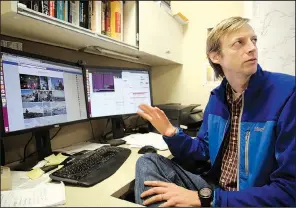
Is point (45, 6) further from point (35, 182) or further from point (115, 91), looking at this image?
point (35, 182)

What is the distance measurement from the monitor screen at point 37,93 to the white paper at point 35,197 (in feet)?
0.93

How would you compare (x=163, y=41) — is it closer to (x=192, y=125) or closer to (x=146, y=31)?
(x=146, y=31)

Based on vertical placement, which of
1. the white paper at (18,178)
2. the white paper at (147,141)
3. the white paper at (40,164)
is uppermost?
the white paper at (40,164)

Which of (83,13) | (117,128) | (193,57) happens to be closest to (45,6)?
(83,13)

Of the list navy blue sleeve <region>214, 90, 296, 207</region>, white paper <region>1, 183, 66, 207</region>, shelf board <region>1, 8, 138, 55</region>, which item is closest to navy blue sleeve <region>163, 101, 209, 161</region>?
navy blue sleeve <region>214, 90, 296, 207</region>

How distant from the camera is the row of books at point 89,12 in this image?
96 centimetres

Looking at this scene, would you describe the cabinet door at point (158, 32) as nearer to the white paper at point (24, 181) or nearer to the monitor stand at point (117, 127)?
the monitor stand at point (117, 127)

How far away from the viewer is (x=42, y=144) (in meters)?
1.01

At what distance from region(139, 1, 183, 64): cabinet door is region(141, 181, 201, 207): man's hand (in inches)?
38.4

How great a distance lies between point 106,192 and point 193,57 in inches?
65.7

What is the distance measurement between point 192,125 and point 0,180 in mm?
1252

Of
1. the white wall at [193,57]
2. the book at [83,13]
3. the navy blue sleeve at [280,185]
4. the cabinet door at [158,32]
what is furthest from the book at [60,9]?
the white wall at [193,57]

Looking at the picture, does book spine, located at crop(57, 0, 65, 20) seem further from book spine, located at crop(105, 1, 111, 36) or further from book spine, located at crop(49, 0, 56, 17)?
book spine, located at crop(105, 1, 111, 36)

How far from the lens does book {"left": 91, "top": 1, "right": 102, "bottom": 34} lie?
1.19 meters
